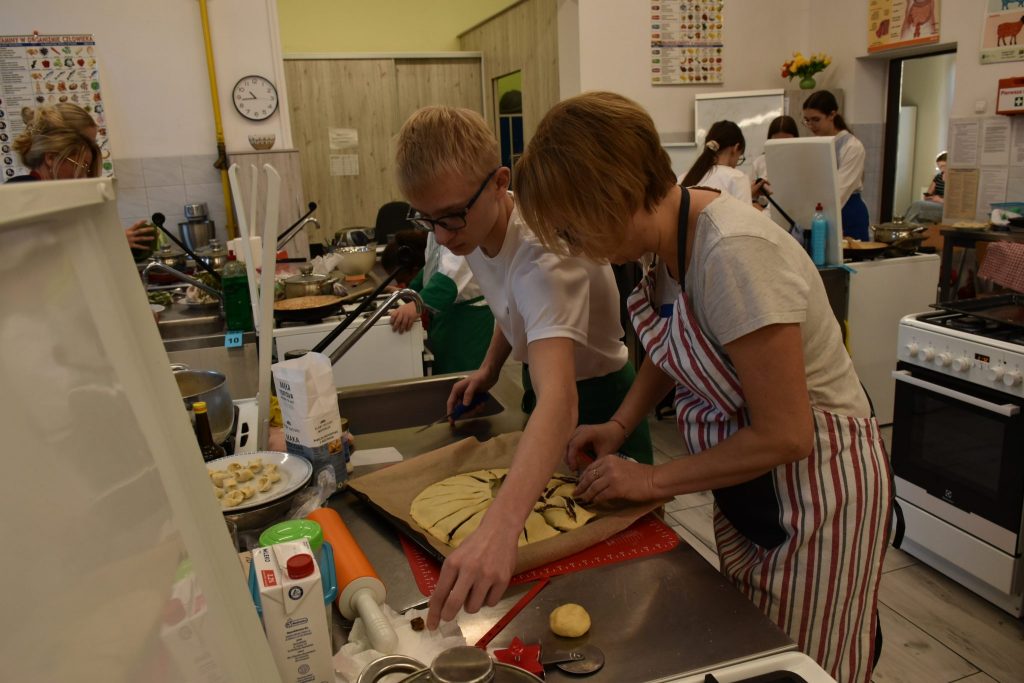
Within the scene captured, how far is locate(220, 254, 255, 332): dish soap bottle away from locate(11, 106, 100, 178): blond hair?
26.0 inches

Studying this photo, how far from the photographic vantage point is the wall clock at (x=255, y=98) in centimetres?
527

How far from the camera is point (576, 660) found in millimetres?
859

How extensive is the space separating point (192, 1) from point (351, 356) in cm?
376

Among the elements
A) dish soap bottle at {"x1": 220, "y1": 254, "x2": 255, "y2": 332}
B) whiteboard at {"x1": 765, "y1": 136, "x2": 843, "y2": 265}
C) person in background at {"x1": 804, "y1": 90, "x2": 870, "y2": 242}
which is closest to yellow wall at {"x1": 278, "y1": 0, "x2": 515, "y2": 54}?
person in background at {"x1": 804, "y1": 90, "x2": 870, "y2": 242}

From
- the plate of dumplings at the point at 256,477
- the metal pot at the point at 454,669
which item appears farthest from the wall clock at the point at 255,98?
the metal pot at the point at 454,669

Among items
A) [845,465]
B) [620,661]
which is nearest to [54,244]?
[620,661]

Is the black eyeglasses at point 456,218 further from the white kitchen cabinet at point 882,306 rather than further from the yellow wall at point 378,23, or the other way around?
the yellow wall at point 378,23

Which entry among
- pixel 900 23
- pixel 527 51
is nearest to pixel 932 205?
pixel 900 23

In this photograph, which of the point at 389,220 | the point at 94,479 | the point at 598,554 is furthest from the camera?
the point at 389,220

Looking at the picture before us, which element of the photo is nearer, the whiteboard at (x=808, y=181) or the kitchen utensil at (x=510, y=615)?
the kitchen utensil at (x=510, y=615)

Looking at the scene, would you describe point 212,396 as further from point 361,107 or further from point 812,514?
point 361,107

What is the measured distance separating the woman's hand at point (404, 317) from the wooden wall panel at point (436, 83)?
5041 millimetres

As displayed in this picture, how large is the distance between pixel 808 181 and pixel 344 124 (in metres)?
4.76

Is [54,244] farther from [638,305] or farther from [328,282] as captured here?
[328,282]
